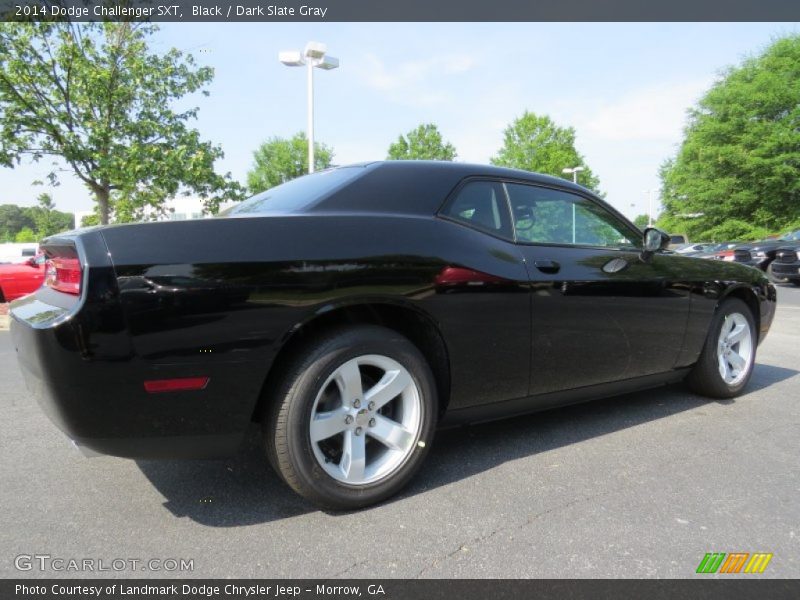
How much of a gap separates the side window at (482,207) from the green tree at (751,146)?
34.3m

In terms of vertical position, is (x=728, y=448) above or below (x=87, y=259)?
below

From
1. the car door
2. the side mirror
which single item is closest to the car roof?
the car door

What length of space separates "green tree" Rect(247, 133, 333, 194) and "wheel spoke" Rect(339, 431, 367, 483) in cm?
5058

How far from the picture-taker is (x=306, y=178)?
3141mm

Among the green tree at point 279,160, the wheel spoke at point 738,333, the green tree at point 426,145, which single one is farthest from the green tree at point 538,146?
the wheel spoke at point 738,333

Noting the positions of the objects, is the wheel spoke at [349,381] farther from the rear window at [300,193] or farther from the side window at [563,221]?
the side window at [563,221]

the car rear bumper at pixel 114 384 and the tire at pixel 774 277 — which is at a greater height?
the car rear bumper at pixel 114 384

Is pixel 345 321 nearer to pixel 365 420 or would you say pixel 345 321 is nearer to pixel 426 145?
pixel 365 420

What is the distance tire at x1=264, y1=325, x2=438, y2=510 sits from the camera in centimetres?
212

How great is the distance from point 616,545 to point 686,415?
1.89 meters
